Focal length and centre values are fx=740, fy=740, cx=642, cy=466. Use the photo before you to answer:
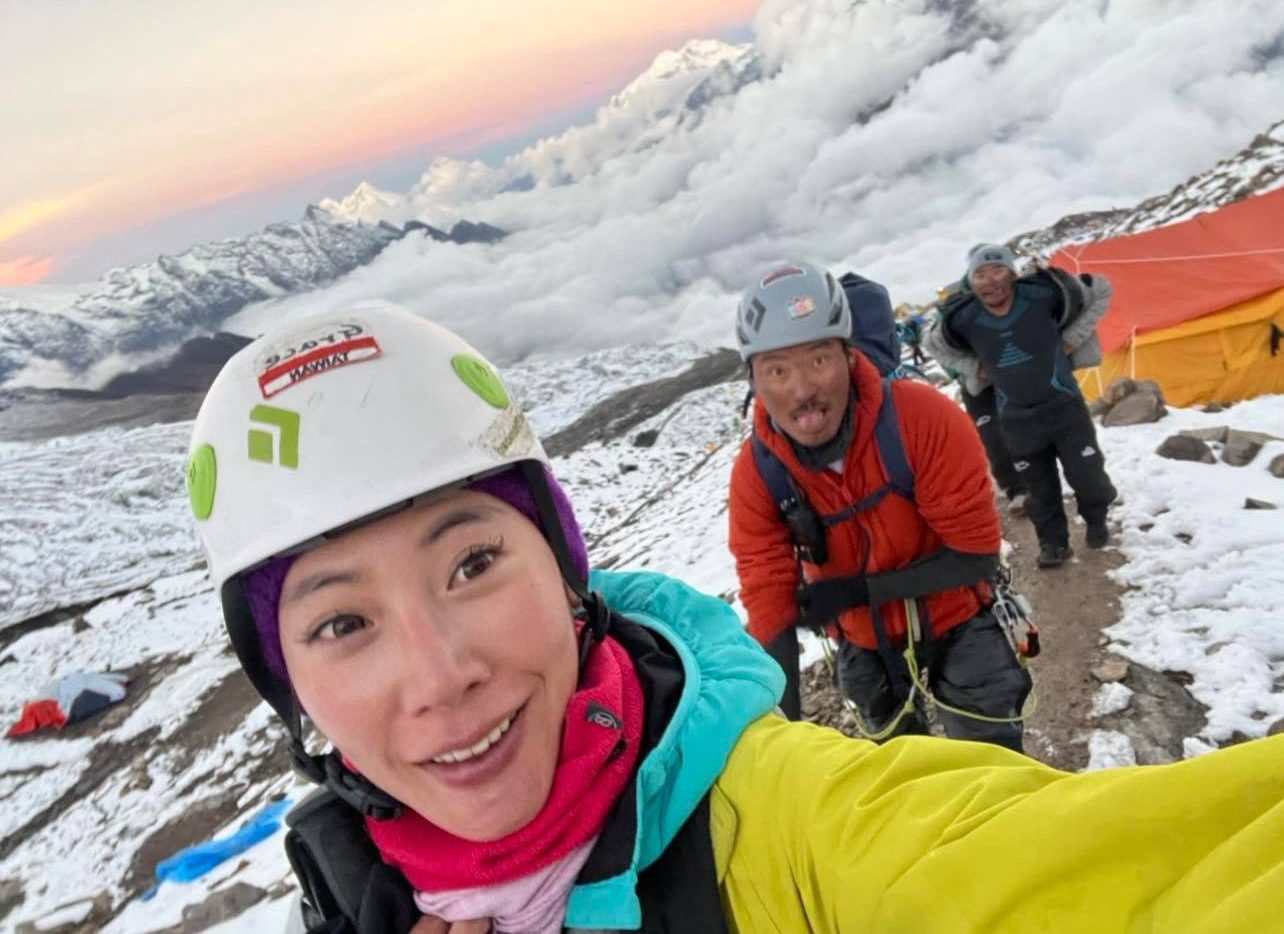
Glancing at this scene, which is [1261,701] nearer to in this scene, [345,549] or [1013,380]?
[1013,380]

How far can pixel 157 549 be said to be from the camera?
73.3 meters

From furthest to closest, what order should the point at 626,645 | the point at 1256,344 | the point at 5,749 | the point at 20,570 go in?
the point at 20,570, the point at 5,749, the point at 1256,344, the point at 626,645

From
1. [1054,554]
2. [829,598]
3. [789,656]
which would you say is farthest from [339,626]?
[1054,554]

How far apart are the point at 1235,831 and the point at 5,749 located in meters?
42.2

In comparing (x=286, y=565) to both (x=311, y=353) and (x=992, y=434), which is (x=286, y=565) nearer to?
(x=311, y=353)

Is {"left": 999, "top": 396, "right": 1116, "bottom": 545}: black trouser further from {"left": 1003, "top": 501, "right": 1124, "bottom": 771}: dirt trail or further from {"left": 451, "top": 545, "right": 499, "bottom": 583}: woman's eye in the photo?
{"left": 451, "top": 545, "right": 499, "bottom": 583}: woman's eye

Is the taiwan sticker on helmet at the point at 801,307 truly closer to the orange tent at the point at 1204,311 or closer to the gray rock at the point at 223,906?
the gray rock at the point at 223,906

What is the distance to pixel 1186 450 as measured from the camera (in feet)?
27.2

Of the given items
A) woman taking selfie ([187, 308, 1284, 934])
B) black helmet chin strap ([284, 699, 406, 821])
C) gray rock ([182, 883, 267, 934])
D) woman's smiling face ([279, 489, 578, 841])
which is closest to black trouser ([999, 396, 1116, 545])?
woman taking selfie ([187, 308, 1284, 934])

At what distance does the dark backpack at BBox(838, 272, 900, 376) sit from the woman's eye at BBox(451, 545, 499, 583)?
142 inches

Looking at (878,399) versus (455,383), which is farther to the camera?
(878,399)

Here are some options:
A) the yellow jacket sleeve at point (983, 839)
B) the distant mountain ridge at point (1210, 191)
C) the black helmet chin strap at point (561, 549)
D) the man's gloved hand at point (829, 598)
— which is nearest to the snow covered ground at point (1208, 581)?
the man's gloved hand at point (829, 598)

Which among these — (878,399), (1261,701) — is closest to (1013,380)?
(1261,701)

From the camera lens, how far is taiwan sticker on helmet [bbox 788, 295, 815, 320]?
11.0 feet
